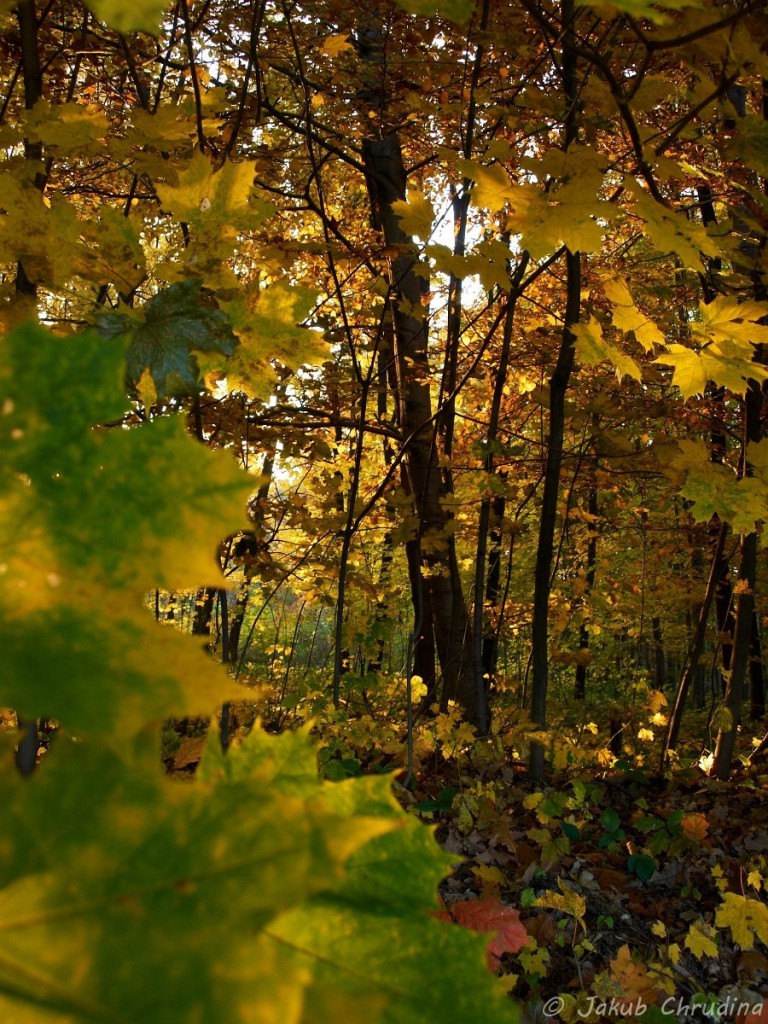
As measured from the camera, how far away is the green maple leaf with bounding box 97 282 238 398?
3.76 ft

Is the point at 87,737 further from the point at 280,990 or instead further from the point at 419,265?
the point at 419,265

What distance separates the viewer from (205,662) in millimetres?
378

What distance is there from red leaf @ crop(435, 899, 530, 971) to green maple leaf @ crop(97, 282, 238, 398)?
150cm

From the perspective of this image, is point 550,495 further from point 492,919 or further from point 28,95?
point 28,95

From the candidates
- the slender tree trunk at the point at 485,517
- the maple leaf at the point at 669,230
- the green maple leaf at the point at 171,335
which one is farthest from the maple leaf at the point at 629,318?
the green maple leaf at the point at 171,335

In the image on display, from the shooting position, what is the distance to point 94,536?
15.3 inches

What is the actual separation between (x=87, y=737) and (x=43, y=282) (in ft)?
4.48

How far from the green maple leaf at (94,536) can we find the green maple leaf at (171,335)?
77cm

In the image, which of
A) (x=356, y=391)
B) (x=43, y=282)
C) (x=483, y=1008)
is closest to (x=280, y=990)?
(x=483, y=1008)

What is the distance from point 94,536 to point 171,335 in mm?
860

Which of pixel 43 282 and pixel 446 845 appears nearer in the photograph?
pixel 43 282

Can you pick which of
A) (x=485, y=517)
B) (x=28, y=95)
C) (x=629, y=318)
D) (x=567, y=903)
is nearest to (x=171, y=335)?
(x=28, y=95)

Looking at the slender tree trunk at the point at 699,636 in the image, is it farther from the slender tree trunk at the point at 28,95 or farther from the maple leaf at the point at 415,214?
the slender tree trunk at the point at 28,95

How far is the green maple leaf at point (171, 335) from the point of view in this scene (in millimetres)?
1147
